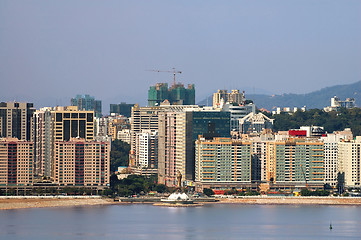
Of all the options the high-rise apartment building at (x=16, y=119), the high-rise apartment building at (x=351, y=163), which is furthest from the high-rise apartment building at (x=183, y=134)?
the high-rise apartment building at (x=16, y=119)

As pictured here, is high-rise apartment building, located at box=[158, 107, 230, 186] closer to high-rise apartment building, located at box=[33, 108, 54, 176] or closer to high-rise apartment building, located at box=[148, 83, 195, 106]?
high-rise apartment building, located at box=[33, 108, 54, 176]

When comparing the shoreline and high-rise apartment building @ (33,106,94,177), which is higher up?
high-rise apartment building @ (33,106,94,177)

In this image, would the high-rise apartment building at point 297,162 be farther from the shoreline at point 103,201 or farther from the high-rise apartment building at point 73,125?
the high-rise apartment building at point 73,125

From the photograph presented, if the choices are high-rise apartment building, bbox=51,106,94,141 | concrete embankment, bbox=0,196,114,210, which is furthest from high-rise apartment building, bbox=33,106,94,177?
concrete embankment, bbox=0,196,114,210

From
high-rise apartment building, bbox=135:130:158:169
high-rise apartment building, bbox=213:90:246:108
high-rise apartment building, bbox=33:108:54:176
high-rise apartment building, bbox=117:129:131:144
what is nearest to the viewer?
high-rise apartment building, bbox=33:108:54:176

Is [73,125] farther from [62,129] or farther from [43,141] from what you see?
[43,141]
